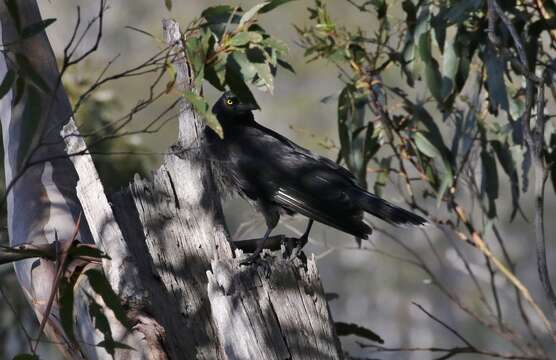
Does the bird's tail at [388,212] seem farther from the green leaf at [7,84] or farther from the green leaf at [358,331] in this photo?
the green leaf at [7,84]

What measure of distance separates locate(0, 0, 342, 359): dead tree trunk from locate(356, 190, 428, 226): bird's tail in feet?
2.62

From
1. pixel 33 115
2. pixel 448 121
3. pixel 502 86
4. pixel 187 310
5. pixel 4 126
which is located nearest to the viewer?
pixel 33 115

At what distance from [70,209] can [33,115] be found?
1005 mm

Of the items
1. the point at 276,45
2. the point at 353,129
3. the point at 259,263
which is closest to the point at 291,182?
the point at 353,129

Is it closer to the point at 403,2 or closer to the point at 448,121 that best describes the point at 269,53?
the point at 403,2

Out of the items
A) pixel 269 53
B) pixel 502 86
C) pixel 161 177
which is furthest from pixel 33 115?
pixel 502 86

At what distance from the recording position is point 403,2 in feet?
16.8

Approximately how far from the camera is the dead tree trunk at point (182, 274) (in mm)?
3178

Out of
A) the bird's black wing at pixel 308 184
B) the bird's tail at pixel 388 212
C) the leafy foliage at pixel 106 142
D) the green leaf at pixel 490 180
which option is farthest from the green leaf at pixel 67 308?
the leafy foliage at pixel 106 142

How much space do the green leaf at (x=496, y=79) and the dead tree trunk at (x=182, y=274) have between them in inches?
57.0

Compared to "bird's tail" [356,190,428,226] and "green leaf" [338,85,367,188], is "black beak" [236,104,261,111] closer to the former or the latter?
"green leaf" [338,85,367,188]

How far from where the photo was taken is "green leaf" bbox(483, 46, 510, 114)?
15.0 feet

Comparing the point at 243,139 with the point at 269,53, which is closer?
the point at 269,53

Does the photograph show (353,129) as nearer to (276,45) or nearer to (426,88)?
(426,88)
